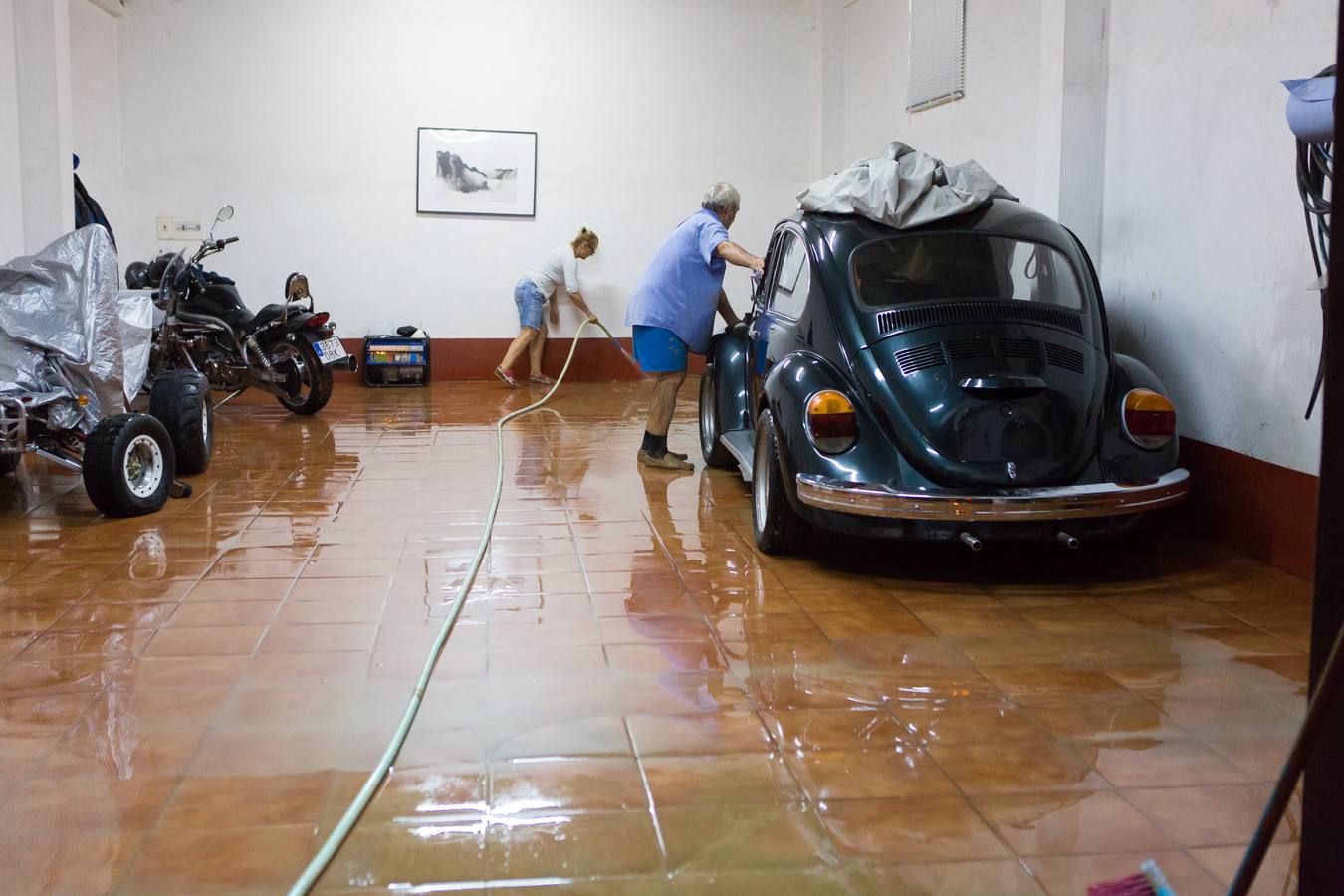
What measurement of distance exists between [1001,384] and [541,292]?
8.60 meters

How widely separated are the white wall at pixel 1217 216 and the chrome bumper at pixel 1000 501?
766 millimetres

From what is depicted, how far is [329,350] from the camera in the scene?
9758 millimetres

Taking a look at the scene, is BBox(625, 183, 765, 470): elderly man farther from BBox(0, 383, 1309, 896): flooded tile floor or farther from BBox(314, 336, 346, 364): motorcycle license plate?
BBox(314, 336, 346, 364): motorcycle license plate

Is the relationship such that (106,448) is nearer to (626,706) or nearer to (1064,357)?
(626,706)

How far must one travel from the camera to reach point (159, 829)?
2.71 m

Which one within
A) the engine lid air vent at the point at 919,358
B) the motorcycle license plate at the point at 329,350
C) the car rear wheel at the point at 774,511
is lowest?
the car rear wheel at the point at 774,511

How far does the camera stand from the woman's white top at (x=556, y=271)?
12773 millimetres

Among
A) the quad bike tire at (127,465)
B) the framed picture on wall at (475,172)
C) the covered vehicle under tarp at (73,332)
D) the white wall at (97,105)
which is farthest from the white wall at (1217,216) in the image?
the white wall at (97,105)

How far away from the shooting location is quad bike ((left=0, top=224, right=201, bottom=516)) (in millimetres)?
5816

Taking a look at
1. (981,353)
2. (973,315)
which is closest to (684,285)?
(973,315)

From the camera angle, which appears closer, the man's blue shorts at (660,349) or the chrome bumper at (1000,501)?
the chrome bumper at (1000,501)

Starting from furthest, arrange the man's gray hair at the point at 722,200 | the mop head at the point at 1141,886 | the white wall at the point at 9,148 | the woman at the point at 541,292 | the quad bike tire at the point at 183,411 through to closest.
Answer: the woman at the point at 541,292, the white wall at the point at 9,148, the man's gray hair at the point at 722,200, the quad bike tire at the point at 183,411, the mop head at the point at 1141,886

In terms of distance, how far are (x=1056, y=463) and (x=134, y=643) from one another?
11.1 ft

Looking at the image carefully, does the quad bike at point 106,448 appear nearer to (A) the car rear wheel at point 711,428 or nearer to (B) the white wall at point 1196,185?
(A) the car rear wheel at point 711,428
